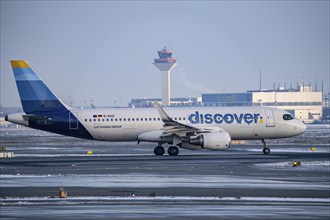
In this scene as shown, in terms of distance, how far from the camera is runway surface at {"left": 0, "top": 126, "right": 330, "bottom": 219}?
2430 cm

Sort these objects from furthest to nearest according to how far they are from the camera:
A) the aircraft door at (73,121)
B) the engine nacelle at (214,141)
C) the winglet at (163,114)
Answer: the aircraft door at (73,121)
the winglet at (163,114)
the engine nacelle at (214,141)

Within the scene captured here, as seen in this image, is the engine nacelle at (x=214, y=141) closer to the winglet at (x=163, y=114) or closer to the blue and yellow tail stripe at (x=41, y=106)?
the winglet at (x=163, y=114)

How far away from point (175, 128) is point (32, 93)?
11.0m

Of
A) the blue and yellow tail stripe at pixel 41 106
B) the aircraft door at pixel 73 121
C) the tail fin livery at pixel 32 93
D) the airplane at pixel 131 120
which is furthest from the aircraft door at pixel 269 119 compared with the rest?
the tail fin livery at pixel 32 93

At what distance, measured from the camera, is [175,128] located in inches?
2251

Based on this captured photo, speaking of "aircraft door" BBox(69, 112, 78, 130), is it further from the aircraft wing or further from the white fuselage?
the aircraft wing

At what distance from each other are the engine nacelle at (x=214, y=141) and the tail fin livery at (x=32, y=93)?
10.9 metres

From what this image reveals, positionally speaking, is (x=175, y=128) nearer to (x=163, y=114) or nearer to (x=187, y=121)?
(x=163, y=114)

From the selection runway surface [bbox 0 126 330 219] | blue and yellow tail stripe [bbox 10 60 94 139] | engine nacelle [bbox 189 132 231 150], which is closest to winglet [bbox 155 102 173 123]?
engine nacelle [bbox 189 132 231 150]

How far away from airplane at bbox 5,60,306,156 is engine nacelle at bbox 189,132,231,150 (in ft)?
5.19

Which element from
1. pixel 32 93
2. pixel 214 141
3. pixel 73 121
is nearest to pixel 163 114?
pixel 214 141

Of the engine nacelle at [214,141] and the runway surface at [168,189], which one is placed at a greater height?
the engine nacelle at [214,141]

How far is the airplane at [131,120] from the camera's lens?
191 feet

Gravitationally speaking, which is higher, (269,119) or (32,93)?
(32,93)
